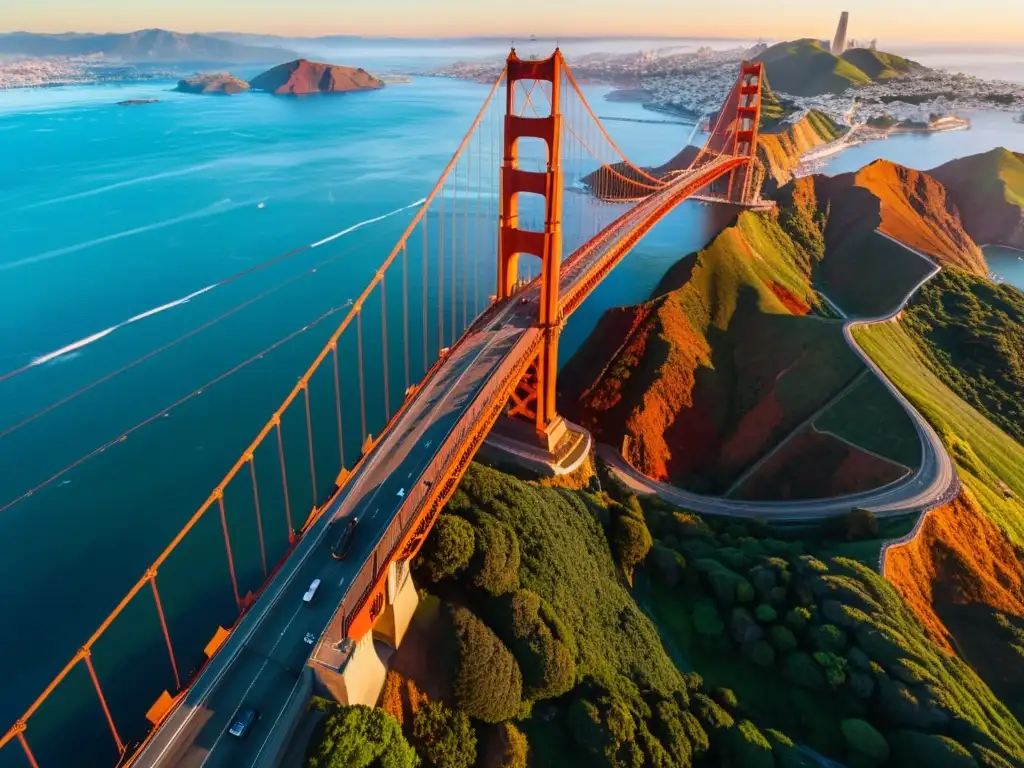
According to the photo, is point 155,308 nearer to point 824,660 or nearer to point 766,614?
point 766,614

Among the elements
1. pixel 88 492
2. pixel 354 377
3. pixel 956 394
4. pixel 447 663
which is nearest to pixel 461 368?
pixel 447 663

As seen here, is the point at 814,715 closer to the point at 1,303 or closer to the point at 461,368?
the point at 461,368

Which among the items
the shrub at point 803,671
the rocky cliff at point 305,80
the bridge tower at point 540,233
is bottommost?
the shrub at point 803,671

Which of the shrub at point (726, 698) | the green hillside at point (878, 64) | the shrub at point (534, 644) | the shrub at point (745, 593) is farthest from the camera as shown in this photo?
the green hillside at point (878, 64)

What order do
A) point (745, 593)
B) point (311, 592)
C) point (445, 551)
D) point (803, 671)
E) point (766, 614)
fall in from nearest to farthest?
point (311, 592) → point (445, 551) → point (803, 671) → point (766, 614) → point (745, 593)

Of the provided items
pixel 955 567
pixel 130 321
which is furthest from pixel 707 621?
pixel 130 321

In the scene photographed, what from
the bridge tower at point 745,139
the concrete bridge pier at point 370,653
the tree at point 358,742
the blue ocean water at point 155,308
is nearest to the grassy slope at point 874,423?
the blue ocean water at point 155,308

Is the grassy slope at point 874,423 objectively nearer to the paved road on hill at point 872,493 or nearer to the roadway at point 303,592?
the paved road on hill at point 872,493
